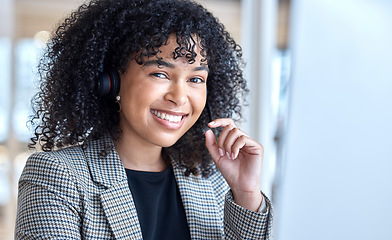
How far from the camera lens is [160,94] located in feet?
4.30

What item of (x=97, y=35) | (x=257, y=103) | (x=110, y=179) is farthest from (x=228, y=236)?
(x=257, y=103)

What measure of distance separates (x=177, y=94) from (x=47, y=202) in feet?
1.50

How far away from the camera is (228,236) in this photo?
4.60 feet

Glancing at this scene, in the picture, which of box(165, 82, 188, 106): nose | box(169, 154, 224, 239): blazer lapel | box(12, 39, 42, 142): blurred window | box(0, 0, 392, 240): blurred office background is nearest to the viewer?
box(0, 0, 392, 240): blurred office background

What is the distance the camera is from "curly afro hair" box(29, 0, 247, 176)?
135cm

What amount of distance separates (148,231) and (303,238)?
573mm

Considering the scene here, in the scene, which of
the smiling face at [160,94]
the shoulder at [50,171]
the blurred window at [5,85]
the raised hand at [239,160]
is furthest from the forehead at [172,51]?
the blurred window at [5,85]

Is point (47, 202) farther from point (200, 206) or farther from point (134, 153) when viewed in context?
point (200, 206)

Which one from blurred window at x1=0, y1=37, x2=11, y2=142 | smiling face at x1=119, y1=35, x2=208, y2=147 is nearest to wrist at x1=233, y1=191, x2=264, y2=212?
smiling face at x1=119, y1=35, x2=208, y2=147

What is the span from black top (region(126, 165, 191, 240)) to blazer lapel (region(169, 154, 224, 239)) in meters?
0.03

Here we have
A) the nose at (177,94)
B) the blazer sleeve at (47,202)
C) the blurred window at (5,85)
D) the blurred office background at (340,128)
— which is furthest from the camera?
the blurred window at (5,85)

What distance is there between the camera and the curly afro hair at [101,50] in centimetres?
135

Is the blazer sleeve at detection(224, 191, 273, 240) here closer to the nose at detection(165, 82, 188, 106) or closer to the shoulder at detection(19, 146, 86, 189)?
the nose at detection(165, 82, 188, 106)

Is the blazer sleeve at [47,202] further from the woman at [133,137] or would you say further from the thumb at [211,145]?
the thumb at [211,145]
